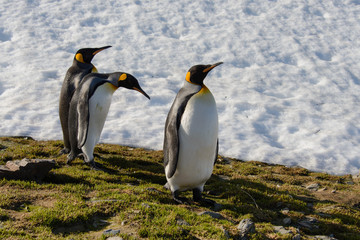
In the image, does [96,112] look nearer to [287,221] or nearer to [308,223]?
[287,221]

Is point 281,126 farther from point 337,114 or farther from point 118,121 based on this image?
point 118,121

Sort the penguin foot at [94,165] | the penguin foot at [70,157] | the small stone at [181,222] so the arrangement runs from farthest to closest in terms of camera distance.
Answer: the penguin foot at [70,157], the penguin foot at [94,165], the small stone at [181,222]

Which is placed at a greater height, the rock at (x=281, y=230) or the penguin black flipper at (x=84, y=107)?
the penguin black flipper at (x=84, y=107)

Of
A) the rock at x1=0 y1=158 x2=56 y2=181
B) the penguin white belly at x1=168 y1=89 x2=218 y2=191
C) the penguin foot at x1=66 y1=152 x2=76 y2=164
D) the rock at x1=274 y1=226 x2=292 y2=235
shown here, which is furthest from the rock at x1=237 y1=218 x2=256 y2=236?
the penguin foot at x1=66 y1=152 x2=76 y2=164

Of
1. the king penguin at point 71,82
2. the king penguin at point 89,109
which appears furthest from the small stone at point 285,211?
the king penguin at point 71,82

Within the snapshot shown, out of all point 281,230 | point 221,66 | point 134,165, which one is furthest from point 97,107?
point 221,66

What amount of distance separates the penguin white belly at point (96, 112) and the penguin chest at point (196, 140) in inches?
98.1

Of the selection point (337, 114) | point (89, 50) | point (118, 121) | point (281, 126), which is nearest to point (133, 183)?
point (89, 50)

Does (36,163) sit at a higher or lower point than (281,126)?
higher

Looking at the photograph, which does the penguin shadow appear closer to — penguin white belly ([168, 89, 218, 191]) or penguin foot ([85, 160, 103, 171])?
penguin foot ([85, 160, 103, 171])

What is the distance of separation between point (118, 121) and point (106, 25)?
11.2 m

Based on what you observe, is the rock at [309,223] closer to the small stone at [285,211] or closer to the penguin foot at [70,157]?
the small stone at [285,211]

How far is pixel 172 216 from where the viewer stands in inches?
185

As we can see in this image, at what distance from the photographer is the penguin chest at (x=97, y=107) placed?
775cm
